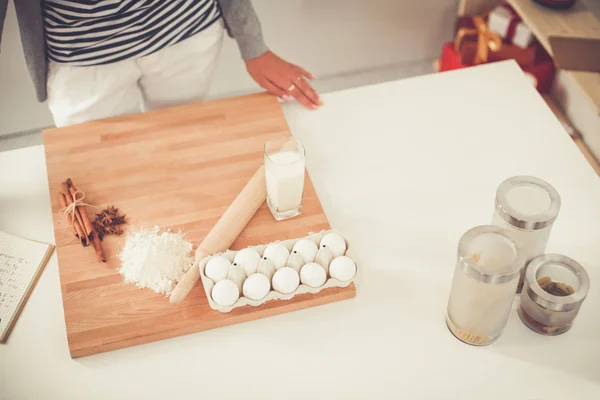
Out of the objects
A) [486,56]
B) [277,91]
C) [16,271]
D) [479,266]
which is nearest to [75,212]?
[16,271]

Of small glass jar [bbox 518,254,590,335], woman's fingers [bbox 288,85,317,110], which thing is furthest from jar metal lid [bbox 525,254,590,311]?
woman's fingers [bbox 288,85,317,110]

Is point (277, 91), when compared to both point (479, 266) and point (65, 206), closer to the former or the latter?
point (65, 206)

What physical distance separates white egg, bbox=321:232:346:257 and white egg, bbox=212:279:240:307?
0.57 feet

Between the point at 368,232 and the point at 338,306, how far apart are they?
0.18 meters

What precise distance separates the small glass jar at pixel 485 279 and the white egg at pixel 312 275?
216mm

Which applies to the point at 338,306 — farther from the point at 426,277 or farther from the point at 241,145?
the point at 241,145

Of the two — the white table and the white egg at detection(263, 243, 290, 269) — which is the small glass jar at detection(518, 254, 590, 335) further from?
the white egg at detection(263, 243, 290, 269)

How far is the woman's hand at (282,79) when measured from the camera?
1.43 m

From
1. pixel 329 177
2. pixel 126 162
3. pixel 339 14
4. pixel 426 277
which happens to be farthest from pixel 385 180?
pixel 339 14

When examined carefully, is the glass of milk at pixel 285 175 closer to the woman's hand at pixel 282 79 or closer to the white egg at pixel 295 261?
the white egg at pixel 295 261

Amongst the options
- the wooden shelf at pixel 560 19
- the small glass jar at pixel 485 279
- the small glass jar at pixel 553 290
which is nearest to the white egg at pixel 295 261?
the small glass jar at pixel 485 279

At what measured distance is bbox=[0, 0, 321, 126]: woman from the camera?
50.6 inches

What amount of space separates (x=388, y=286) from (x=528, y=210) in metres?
0.28

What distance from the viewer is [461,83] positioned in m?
1.50
